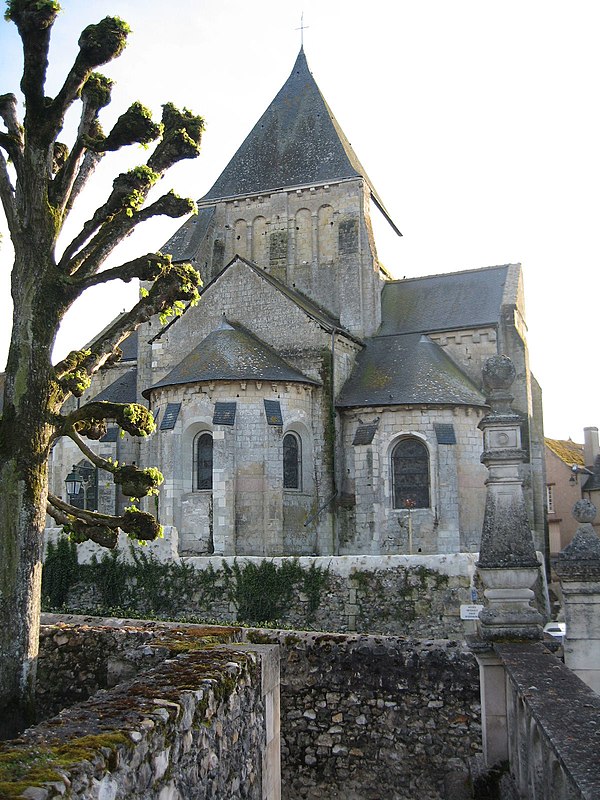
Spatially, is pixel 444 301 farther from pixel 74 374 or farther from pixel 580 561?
pixel 74 374

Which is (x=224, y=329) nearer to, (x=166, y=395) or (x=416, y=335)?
(x=166, y=395)

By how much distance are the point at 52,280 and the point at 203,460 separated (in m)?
14.6

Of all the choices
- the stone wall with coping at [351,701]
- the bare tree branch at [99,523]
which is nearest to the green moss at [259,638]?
the stone wall with coping at [351,701]

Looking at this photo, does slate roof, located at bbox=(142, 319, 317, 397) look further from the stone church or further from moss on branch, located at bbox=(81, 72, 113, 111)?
moss on branch, located at bbox=(81, 72, 113, 111)

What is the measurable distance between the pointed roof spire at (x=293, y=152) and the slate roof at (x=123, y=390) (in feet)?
24.8

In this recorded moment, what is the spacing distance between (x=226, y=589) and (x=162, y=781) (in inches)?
487

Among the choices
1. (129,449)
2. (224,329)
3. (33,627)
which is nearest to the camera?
(33,627)

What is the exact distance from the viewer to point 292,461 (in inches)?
944

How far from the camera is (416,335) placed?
27141 millimetres

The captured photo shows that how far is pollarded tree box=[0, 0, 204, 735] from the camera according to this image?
813cm

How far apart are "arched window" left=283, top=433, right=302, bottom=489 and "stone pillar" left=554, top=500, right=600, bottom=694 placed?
1399 cm

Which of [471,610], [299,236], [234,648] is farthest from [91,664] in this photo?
[299,236]

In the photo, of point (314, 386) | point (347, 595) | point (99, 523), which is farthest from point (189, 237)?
point (99, 523)

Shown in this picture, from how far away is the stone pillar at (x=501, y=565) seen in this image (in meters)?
7.45
